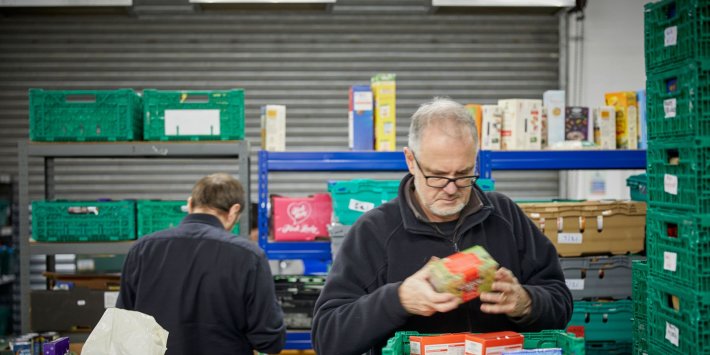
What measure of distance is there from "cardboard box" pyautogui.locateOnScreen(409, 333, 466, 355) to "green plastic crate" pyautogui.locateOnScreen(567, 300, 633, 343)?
3.18 m

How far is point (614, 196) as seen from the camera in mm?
8047

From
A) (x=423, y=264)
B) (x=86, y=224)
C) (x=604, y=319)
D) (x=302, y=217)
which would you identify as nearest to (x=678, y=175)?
(x=423, y=264)

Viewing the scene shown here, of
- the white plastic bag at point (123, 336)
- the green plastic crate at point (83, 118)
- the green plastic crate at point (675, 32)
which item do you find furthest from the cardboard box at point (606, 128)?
the white plastic bag at point (123, 336)

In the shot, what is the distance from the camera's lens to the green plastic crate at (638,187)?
511cm

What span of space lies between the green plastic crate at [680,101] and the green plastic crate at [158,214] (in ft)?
10.8

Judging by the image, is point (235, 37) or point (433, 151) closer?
point (433, 151)

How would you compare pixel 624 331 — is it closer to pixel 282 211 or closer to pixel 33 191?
pixel 282 211

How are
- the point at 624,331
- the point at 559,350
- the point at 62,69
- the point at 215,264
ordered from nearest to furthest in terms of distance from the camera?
the point at 559,350, the point at 215,264, the point at 624,331, the point at 62,69

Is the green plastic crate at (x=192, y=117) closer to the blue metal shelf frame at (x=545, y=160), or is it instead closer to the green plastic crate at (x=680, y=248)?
the blue metal shelf frame at (x=545, y=160)

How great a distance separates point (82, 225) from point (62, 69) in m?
3.59

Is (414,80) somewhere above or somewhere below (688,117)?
above

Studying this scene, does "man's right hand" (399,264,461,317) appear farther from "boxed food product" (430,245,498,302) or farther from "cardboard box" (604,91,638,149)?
"cardboard box" (604,91,638,149)

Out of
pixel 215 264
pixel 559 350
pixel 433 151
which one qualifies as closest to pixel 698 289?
pixel 559 350

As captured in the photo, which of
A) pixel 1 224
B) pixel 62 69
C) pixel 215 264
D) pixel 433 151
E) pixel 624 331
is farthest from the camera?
pixel 62 69
